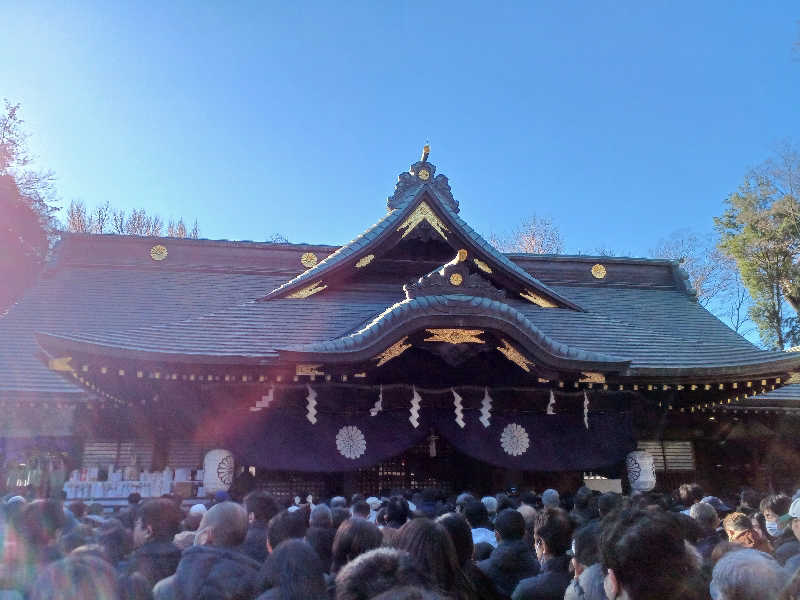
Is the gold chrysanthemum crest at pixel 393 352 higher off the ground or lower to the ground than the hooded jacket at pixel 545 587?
higher

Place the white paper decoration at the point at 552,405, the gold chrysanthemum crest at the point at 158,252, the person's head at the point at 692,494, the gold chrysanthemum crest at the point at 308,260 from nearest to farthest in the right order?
the person's head at the point at 692,494, the white paper decoration at the point at 552,405, the gold chrysanthemum crest at the point at 158,252, the gold chrysanthemum crest at the point at 308,260

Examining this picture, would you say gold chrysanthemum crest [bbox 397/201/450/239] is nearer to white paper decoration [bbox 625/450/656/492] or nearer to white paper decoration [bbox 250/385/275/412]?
white paper decoration [bbox 250/385/275/412]

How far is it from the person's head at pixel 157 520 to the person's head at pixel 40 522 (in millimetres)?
480

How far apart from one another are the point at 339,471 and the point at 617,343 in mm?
5421

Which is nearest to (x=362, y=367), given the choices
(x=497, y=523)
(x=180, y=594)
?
(x=497, y=523)

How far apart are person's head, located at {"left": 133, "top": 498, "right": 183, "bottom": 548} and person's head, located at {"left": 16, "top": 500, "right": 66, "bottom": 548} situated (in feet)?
1.58

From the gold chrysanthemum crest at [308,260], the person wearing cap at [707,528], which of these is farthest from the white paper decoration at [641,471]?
the gold chrysanthemum crest at [308,260]

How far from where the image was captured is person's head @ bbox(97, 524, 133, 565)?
3.41 m

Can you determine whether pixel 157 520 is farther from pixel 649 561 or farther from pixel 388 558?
pixel 649 561

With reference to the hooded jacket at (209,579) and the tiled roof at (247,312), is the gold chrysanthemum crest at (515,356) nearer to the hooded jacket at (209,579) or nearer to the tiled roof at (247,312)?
the tiled roof at (247,312)

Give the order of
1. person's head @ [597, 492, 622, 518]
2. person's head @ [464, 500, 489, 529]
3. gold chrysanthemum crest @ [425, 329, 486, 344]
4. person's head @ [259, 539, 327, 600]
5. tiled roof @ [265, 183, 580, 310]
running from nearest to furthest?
person's head @ [259, 539, 327, 600]
person's head @ [464, 500, 489, 529]
person's head @ [597, 492, 622, 518]
gold chrysanthemum crest @ [425, 329, 486, 344]
tiled roof @ [265, 183, 580, 310]

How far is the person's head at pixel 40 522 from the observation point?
332 centimetres

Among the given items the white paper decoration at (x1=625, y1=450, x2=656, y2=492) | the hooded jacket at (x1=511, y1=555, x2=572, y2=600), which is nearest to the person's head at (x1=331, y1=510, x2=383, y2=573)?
the hooded jacket at (x1=511, y1=555, x2=572, y2=600)

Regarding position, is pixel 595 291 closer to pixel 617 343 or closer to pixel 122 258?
pixel 617 343
